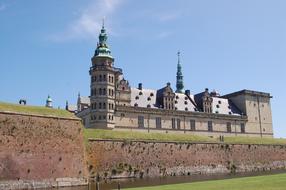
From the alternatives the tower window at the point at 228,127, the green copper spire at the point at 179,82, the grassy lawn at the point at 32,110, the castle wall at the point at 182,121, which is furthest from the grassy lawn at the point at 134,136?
the green copper spire at the point at 179,82

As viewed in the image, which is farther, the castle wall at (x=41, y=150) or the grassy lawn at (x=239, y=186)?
the castle wall at (x=41, y=150)

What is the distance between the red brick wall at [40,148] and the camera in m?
29.3

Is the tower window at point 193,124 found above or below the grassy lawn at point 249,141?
above

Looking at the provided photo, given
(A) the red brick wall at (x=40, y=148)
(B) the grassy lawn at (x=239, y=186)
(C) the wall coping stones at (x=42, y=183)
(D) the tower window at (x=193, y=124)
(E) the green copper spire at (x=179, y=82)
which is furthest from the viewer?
(E) the green copper spire at (x=179, y=82)

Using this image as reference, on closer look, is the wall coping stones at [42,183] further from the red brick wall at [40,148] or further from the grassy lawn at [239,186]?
the grassy lawn at [239,186]

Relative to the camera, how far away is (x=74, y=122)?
35.6 metres

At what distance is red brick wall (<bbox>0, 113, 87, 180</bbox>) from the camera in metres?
29.3

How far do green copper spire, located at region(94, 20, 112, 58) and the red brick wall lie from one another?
20150 millimetres

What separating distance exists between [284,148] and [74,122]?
35.2 meters

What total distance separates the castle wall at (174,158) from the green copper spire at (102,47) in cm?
1765

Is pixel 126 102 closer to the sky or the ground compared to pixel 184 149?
closer to the sky

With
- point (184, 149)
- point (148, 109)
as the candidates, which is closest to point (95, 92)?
point (148, 109)

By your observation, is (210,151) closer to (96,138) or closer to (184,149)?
(184,149)

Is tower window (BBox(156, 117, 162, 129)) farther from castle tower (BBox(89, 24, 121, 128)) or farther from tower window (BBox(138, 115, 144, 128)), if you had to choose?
castle tower (BBox(89, 24, 121, 128))
